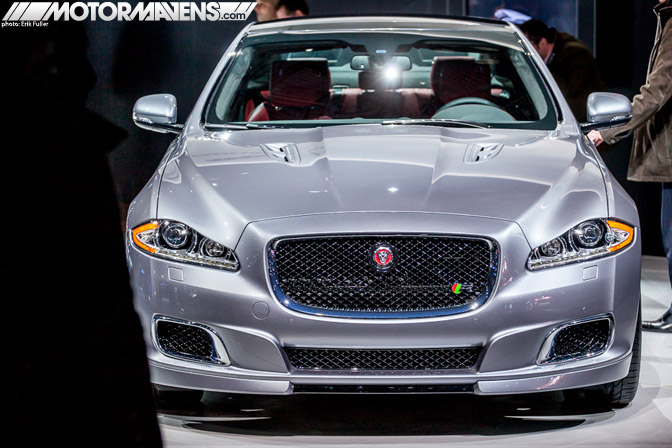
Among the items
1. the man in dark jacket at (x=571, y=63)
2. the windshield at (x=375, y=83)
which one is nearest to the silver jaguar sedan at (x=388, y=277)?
the windshield at (x=375, y=83)

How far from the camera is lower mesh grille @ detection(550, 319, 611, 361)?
3.08 m

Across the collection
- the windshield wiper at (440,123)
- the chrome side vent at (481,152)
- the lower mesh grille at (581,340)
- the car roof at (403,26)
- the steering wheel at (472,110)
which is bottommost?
the lower mesh grille at (581,340)

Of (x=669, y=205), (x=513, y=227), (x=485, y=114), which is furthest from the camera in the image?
(x=669, y=205)

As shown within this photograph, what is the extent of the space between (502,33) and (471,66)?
0.71ft

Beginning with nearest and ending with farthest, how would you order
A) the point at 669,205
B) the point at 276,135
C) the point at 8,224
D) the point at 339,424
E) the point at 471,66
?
the point at 8,224 < the point at 339,424 < the point at 276,135 < the point at 471,66 < the point at 669,205

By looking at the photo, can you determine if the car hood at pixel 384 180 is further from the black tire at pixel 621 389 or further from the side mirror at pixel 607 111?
the black tire at pixel 621 389

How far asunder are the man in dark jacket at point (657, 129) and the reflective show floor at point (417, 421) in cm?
132

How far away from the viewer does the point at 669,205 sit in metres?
4.88

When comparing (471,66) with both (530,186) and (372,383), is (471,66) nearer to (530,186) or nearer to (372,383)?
(530,186)

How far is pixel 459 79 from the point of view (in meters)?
4.52

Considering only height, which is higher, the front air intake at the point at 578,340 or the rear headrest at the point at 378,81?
the rear headrest at the point at 378,81

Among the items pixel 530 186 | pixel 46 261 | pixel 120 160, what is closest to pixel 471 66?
pixel 530 186

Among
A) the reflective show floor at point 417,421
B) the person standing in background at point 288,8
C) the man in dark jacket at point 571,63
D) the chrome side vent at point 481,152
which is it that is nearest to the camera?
the reflective show floor at point 417,421

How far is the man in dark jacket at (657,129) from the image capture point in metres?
4.71
